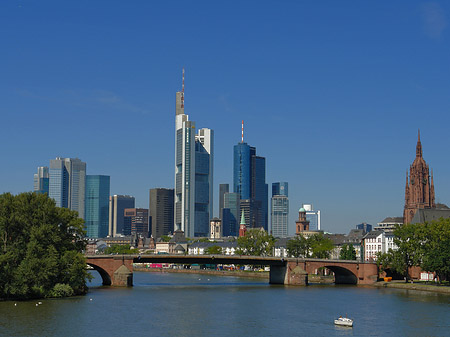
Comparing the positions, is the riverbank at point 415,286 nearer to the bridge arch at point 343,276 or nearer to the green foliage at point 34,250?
the bridge arch at point 343,276

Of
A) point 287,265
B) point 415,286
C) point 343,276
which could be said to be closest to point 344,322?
point 415,286

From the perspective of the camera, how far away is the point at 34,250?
103750 mm

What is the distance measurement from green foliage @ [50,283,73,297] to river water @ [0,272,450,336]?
172 centimetres

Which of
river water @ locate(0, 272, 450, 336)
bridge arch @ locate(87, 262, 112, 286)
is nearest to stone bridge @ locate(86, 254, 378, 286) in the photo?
bridge arch @ locate(87, 262, 112, 286)

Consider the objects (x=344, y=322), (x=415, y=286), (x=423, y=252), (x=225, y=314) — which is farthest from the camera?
(x=423, y=252)

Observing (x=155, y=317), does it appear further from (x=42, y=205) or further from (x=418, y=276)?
(x=418, y=276)

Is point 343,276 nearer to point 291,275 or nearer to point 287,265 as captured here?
point 291,275

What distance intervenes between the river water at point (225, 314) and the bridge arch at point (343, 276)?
124 ft

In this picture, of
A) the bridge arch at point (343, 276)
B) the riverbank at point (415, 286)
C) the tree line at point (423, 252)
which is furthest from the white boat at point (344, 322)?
the bridge arch at point (343, 276)

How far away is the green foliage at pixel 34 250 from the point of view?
100m

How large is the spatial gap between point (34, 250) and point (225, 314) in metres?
30.1

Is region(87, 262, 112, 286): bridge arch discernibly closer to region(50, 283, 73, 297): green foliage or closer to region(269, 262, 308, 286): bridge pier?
region(50, 283, 73, 297): green foliage

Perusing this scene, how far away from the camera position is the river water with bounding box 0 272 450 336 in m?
79.6

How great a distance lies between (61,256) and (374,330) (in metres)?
50.7
